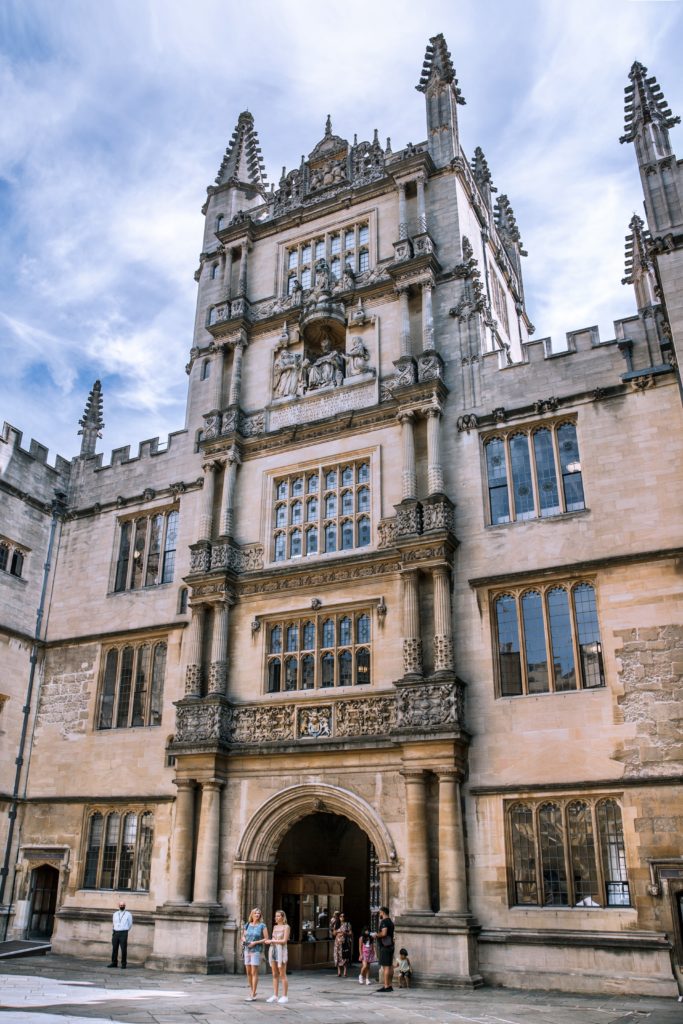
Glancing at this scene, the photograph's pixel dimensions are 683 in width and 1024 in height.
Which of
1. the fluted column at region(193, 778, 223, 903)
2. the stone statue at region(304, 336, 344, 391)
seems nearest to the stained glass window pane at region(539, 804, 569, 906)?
the fluted column at region(193, 778, 223, 903)

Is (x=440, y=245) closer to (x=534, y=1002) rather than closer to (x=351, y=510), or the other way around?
(x=351, y=510)

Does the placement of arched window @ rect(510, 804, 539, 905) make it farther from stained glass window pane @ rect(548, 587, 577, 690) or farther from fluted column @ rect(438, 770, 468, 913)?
Answer: stained glass window pane @ rect(548, 587, 577, 690)

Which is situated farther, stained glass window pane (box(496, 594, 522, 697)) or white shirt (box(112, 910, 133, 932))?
white shirt (box(112, 910, 133, 932))

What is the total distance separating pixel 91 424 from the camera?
30812 mm

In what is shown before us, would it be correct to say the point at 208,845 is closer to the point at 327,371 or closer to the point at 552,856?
the point at 552,856

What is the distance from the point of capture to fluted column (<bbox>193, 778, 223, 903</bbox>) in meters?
20.1

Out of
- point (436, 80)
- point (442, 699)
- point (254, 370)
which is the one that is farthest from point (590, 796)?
point (436, 80)

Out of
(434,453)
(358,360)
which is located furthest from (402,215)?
(434,453)

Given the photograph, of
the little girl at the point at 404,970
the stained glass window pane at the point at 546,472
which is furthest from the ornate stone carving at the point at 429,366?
the little girl at the point at 404,970

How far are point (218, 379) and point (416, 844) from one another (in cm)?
1550

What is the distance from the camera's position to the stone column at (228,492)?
950 inches

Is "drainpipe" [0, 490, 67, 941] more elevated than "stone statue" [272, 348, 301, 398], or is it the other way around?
"stone statue" [272, 348, 301, 398]

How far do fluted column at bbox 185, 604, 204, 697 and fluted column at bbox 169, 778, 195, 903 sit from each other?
91.9 inches

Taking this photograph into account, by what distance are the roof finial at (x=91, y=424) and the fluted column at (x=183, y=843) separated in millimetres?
13675
